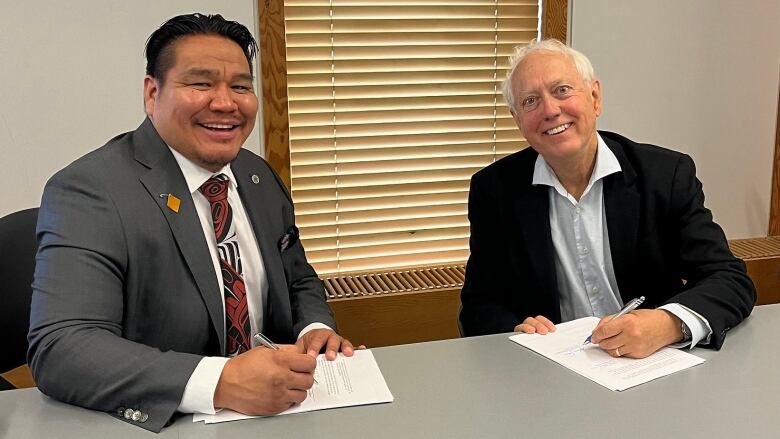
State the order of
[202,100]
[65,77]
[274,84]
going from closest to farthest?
1. [202,100]
2. [65,77]
3. [274,84]

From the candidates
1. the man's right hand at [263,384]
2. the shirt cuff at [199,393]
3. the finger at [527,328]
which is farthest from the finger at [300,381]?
the finger at [527,328]

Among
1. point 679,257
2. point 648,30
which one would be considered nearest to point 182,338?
point 679,257

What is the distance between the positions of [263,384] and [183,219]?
469 millimetres

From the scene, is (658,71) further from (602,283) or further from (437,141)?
(602,283)

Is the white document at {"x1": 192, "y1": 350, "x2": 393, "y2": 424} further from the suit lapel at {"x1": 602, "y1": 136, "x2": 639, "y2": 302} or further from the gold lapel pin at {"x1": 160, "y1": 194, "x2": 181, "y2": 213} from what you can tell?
the suit lapel at {"x1": 602, "y1": 136, "x2": 639, "y2": 302}

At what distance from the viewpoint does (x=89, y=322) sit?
137 cm

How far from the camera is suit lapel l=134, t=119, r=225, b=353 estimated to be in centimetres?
155

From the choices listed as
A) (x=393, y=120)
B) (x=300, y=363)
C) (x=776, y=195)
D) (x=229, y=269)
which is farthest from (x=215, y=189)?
(x=776, y=195)

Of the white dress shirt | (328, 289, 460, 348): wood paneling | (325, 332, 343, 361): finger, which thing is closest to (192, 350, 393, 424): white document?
(325, 332, 343, 361): finger

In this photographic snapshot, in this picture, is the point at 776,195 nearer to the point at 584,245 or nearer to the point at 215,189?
the point at 584,245

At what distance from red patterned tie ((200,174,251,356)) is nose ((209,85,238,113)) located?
0.17 metres

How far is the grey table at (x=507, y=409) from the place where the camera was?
3.99ft

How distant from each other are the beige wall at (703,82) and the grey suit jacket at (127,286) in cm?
189

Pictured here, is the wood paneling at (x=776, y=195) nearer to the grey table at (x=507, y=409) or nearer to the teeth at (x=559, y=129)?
the teeth at (x=559, y=129)
